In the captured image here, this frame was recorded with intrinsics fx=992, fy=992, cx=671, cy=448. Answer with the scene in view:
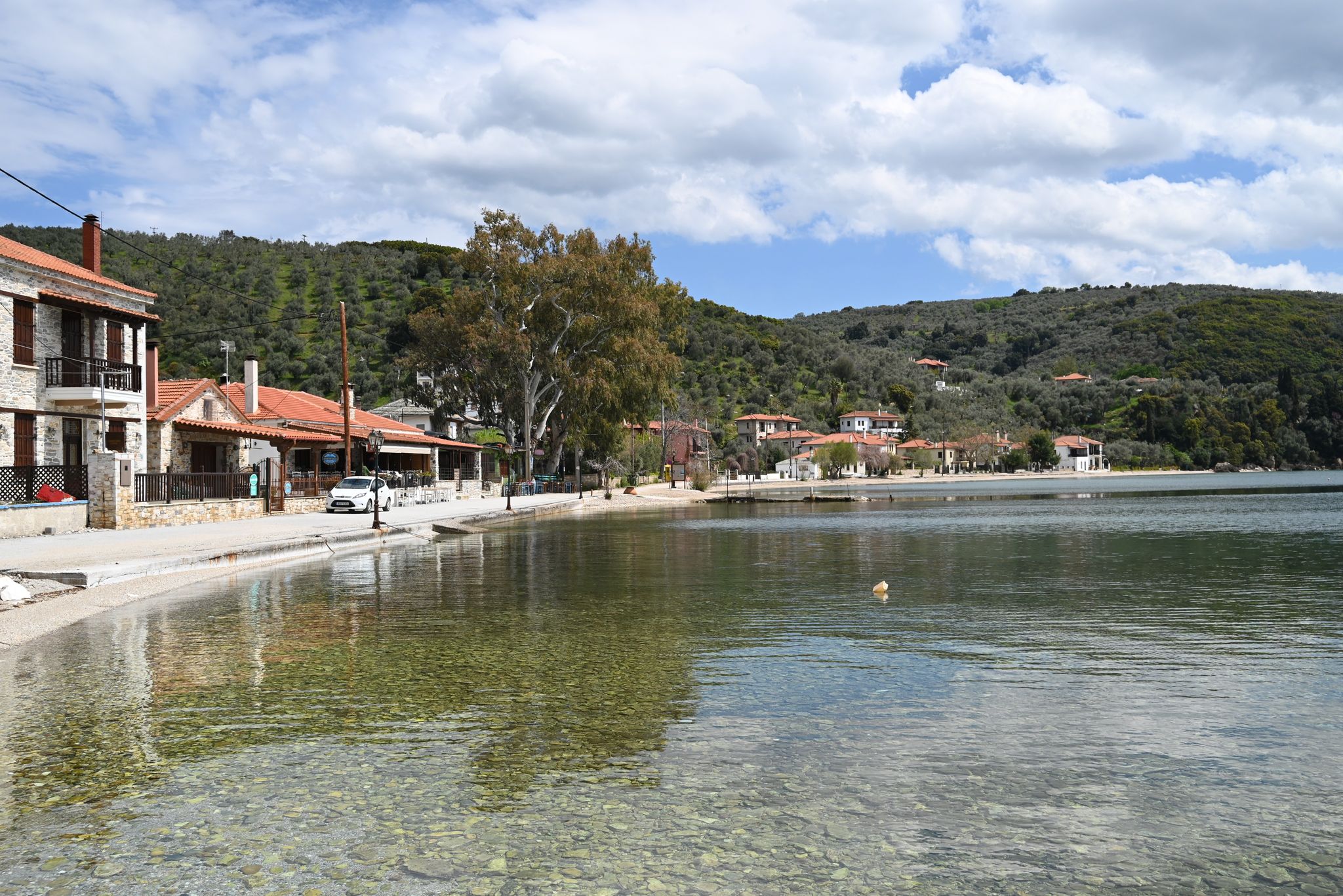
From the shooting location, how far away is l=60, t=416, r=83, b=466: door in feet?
113

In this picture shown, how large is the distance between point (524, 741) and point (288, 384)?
93.5m

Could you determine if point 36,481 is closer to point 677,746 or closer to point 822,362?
point 677,746

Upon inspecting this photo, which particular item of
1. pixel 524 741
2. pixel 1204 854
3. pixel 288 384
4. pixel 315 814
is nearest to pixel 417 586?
pixel 524 741

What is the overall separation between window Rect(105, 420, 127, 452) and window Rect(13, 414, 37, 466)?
2.54m

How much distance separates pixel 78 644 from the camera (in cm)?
1207

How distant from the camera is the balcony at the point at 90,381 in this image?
3353 centimetres

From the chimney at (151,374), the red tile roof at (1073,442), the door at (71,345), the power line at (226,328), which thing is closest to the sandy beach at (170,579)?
the door at (71,345)

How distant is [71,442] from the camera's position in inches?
1373

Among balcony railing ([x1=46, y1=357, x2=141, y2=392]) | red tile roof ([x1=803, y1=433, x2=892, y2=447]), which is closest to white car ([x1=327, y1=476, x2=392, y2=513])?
balcony railing ([x1=46, y1=357, x2=141, y2=392])

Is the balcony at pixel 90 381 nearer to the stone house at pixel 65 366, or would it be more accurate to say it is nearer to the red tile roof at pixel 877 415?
the stone house at pixel 65 366

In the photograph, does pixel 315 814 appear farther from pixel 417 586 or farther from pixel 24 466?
pixel 24 466

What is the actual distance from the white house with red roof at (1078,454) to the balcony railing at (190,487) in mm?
145563

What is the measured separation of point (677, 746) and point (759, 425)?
464 ft

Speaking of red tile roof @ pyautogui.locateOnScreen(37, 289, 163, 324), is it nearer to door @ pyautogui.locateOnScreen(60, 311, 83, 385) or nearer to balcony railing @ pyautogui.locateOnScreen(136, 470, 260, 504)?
door @ pyautogui.locateOnScreen(60, 311, 83, 385)
